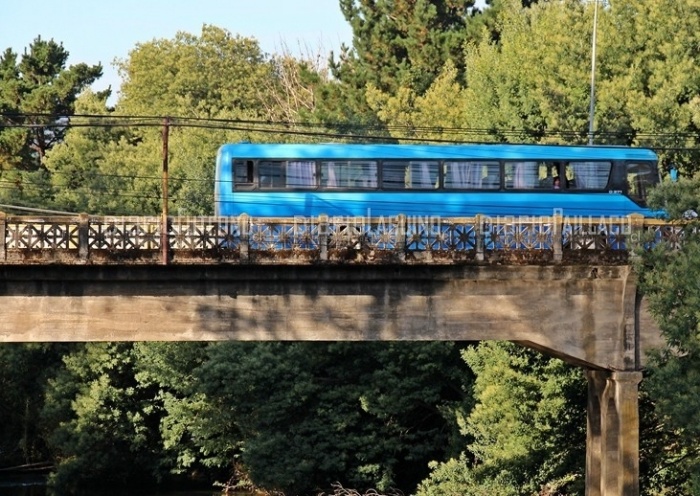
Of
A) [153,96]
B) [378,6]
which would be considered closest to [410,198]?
[378,6]

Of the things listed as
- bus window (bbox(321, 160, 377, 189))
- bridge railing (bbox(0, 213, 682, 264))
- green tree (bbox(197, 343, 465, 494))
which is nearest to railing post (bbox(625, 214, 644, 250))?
bridge railing (bbox(0, 213, 682, 264))

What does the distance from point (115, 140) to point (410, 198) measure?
47531mm

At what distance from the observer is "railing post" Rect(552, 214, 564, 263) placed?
31609 mm

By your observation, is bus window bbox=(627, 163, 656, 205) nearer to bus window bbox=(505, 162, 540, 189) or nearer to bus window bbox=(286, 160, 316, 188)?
bus window bbox=(505, 162, 540, 189)

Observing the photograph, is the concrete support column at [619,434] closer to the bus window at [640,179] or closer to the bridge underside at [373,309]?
the bridge underside at [373,309]

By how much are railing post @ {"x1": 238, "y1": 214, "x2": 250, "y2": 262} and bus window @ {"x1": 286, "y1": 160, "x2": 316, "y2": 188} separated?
8.02 m

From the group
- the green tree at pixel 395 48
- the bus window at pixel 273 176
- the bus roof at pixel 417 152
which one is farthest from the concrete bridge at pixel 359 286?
the green tree at pixel 395 48

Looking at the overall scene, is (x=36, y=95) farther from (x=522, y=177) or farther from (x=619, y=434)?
(x=619, y=434)

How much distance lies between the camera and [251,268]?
31188 millimetres

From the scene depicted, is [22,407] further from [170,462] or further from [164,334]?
[164,334]

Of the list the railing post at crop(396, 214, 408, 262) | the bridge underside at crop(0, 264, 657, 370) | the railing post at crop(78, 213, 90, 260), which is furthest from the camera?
the railing post at crop(396, 214, 408, 262)

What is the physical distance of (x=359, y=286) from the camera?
3161 centimetres

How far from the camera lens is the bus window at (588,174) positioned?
3950 centimetres

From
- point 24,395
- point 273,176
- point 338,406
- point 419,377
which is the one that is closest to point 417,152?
point 273,176
